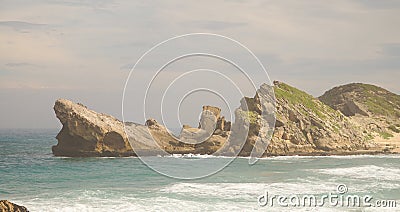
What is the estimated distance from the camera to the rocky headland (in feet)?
162

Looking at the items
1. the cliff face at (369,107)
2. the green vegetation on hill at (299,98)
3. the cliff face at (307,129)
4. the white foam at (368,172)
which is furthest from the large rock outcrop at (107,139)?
the cliff face at (369,107)

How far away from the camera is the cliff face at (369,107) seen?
234 ft

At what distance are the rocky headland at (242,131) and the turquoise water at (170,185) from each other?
5.54m

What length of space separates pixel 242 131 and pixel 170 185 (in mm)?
25674

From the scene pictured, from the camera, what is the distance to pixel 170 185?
29.6 m

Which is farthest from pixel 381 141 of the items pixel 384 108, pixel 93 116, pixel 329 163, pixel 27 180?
pixel 27 180

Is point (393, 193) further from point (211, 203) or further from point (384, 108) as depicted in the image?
point (384, 108)

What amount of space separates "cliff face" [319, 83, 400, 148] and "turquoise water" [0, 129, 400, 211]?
97.6 feet

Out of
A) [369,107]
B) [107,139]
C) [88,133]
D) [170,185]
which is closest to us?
[170,185]

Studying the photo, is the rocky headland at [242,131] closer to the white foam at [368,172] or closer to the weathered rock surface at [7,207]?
the white foam at [368,172]

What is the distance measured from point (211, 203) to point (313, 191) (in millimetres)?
6703

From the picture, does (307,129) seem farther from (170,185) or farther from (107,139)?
(170,185)

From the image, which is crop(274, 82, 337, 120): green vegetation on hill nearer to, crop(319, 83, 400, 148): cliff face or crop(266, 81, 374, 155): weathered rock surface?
crop(266, 81, 374, 155): weathered rock surface

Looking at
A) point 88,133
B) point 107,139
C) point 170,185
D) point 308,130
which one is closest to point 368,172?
point 170,185
